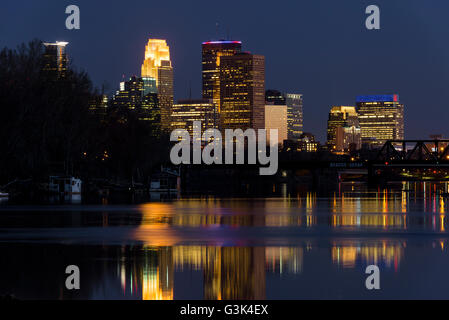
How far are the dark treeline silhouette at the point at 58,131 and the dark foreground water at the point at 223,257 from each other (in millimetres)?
43174

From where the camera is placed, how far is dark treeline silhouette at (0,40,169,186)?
11325 cm

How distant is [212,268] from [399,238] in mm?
17889

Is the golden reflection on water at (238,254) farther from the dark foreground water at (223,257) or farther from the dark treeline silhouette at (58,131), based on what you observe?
the dark treeline silhouette at (58,131)

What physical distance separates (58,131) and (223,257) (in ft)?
299

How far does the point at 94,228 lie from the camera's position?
61281 mm

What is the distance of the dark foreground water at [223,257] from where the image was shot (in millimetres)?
33906

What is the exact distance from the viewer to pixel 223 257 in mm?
43594

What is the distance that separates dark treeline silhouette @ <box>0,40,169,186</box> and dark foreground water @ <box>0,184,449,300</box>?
43174mm

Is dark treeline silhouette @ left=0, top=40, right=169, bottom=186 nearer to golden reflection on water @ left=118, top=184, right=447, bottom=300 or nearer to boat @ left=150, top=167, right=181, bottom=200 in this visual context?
boat @ left=150, top=167, right=181, bottom=200
